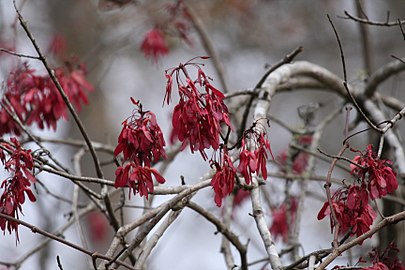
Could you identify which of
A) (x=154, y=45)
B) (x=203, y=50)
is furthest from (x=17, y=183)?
(x=203, y=50)

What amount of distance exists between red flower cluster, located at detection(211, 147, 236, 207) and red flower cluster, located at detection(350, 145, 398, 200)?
0.35 meters

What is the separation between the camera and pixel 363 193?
188cm

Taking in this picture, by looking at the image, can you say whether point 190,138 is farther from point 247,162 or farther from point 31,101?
point 31,101

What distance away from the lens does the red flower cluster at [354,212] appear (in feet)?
6.16

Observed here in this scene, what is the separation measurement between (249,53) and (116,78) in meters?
1.87

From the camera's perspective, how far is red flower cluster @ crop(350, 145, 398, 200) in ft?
6.15

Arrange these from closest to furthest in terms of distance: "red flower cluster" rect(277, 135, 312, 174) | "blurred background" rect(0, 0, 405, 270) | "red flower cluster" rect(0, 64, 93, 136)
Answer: "red flower cluster" rect(0, 64, 93, 136), "red flower cluster" rect(277, 135, 312, 174), "blurred background" rect(0, 0, 405, 270)

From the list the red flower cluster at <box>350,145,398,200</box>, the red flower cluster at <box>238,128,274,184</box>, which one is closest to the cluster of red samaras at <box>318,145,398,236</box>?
the red flower cluster at <box>350,145,398,200</box>

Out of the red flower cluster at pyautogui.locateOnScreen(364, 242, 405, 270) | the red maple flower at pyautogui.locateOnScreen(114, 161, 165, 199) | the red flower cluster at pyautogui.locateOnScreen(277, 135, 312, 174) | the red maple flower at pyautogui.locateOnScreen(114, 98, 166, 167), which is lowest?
the red flower cluster at pyautogui.locateOnScreen(364, 242, 405, 270)

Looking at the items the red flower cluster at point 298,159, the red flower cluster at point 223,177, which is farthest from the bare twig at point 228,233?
the red flower cluster at point 298,159

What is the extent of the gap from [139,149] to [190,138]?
0.14 m

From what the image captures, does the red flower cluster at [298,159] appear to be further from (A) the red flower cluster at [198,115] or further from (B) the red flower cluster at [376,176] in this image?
(A) the red flower cluster at [198,115]

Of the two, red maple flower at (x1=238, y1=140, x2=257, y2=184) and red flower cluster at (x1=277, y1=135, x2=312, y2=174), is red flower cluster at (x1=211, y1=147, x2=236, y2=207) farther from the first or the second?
red flower cluster at (x1=277, y1=135, x2=312, y2=174)

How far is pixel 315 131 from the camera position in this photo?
3307mm
